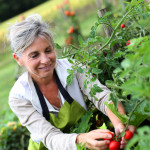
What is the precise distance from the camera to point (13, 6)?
2589 cm

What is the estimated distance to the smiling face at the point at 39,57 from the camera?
1.34 m

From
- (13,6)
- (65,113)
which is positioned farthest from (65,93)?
(13,6)

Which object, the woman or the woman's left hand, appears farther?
the woman

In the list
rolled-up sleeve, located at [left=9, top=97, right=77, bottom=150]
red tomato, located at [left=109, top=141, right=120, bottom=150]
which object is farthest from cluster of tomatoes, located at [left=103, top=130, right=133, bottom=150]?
rolled-up sleeve, located at [left=9, top=97, right=77, bottom=150]

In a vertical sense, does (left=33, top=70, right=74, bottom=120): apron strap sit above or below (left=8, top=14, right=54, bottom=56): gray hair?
below

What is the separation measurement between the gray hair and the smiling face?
0.03 m

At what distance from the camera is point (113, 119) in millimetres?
1138

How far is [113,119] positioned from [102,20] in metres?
0.46

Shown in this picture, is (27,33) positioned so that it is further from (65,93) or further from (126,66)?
(126,66)

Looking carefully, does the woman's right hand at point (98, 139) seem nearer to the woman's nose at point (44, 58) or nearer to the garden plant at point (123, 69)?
the garden plant at point (123, 69)

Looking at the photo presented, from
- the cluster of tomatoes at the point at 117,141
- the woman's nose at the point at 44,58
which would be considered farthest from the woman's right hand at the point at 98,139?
the woman's nose at the point at 44,58

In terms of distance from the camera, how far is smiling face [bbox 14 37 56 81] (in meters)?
1.34

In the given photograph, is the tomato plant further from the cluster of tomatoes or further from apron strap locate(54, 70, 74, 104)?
apron strap locate(54, 70, 74, 104)

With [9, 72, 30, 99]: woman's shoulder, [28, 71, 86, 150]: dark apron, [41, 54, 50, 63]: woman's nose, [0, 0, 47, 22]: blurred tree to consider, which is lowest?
[0, 0, 47, 22]: blurred tree
